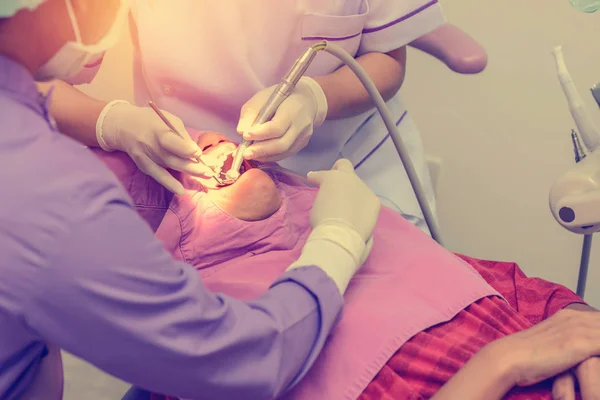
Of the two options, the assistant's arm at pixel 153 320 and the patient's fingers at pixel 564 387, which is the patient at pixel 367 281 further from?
the assistant's arm at pixel 153 320

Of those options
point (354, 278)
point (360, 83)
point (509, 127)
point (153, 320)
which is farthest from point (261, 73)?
point (509, 127)

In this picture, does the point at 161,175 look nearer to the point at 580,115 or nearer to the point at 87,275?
the point at 87,275

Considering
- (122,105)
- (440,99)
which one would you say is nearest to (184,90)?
(122,105)

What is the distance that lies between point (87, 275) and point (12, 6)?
23cm

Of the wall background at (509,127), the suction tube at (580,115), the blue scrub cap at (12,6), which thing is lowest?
the wall background at (509,127)

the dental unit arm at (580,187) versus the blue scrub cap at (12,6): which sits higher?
the blue scrub cap at (12,6)

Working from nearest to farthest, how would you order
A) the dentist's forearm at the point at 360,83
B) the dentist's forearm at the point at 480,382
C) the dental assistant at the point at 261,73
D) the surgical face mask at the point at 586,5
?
the dentist's forearm at the point at 480,382 < the surgical face mask at the point at 586,5 < the dental assistant at the point at 261,73 < the dentist's forearm at the point at 360,83

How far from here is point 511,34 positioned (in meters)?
1.69

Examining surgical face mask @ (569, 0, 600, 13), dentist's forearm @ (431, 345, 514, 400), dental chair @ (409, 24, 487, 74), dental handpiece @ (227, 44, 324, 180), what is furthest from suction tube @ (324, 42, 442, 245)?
dentist's forearm @ (431, 345, 514, 400)

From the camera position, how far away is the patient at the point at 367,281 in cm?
78

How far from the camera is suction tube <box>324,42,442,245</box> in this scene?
100 centimetres

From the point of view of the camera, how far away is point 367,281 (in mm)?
908

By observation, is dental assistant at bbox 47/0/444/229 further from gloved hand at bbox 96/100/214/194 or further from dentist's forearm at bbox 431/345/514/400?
dentist's forearm at bbox 431/345/514/400

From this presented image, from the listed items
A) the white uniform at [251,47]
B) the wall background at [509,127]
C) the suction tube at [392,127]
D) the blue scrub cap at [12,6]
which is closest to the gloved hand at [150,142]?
the white uniform at [251,47]
